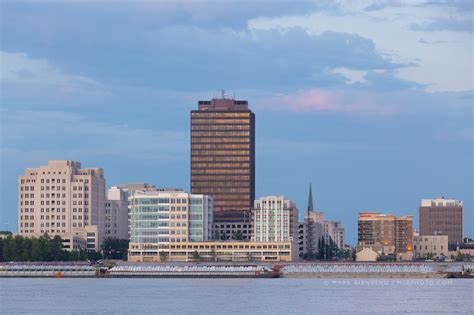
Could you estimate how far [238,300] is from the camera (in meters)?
160

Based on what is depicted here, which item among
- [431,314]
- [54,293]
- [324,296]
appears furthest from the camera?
[54,293]

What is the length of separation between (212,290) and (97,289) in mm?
17742

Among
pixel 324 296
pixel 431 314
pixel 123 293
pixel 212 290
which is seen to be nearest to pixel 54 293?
pixel 123 293

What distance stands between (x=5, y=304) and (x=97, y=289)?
134 ft

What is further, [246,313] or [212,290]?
[212,290]

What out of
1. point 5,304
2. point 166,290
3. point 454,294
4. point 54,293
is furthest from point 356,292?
point 5,304

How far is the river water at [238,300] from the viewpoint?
13988cm

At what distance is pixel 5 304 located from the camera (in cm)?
15338

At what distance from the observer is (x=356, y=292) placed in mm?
183500

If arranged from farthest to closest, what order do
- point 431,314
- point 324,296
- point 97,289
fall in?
point 97,289 < point 324,296 < point 431,314

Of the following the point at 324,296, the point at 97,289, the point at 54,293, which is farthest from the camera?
the point at 97,289

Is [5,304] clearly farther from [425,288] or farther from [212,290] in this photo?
[425,288]

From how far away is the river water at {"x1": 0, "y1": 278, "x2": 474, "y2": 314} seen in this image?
140 m

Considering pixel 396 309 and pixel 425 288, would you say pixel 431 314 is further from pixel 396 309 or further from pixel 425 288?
pixel 425 288
